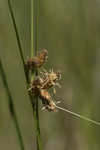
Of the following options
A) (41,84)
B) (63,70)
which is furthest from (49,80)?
(63,70)

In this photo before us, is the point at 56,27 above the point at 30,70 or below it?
below

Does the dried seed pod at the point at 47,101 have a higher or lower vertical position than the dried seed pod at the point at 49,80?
lower

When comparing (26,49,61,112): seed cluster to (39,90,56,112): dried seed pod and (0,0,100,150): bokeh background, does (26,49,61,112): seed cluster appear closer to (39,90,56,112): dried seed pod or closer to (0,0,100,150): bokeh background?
(39,90,56,112): dried seed pod

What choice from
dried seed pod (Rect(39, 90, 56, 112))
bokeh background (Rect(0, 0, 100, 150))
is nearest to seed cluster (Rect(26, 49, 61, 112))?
dried seed pod (Rect(39, 90, 56, 112))

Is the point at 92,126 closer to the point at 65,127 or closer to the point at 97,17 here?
the point at 65,127

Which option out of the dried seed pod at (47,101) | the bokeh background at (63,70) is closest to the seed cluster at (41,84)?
the dried seed pod at (47,101)

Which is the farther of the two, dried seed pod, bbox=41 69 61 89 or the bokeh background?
the bokeh background

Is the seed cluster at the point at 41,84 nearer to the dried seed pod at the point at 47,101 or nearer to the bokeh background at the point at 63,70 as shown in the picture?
the dried seed pod at the point at 47,101

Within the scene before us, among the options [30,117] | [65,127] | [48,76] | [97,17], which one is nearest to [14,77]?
[30,117]
